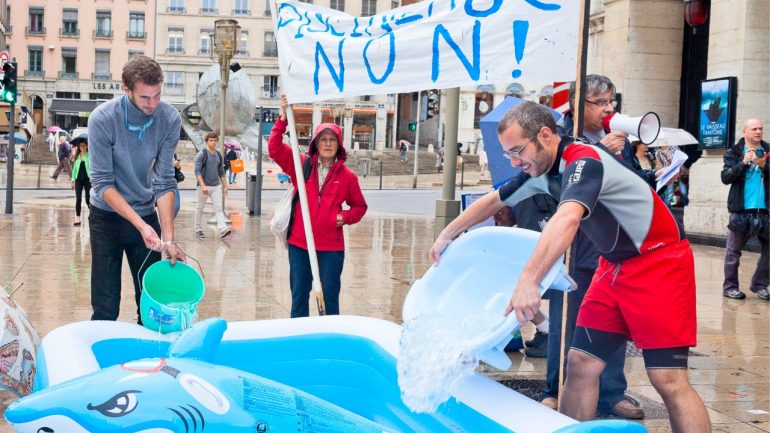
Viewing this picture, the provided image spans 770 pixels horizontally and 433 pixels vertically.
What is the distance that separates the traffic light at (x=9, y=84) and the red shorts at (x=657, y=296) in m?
17.7

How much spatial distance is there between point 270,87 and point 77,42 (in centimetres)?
1680

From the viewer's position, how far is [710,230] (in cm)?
1578

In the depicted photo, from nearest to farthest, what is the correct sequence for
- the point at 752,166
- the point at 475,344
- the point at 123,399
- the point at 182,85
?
the point at 123,399 < the point at 475,344 < the point at 752,166 < the point at 182,85

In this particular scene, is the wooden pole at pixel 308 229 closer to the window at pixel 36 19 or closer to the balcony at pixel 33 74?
the balcony at pixel 33 74

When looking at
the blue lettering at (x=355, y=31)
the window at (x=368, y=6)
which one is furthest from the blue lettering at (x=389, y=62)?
the window at (x=368, y=6)

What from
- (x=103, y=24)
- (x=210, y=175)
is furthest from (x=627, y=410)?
(x=103, y=24)

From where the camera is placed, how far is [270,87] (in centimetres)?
7756

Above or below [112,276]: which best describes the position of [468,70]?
above

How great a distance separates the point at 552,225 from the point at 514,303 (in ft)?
1.14

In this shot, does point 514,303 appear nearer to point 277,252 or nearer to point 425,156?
point 277,252

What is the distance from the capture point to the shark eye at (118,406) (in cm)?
290

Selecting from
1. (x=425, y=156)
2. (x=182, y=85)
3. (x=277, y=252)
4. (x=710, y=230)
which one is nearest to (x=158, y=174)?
(x=277, y=252)

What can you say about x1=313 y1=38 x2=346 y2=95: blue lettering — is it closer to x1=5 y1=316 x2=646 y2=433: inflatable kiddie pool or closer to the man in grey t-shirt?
the man in grey t-shirt

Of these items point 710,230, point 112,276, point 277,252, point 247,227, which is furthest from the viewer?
point 247,227
